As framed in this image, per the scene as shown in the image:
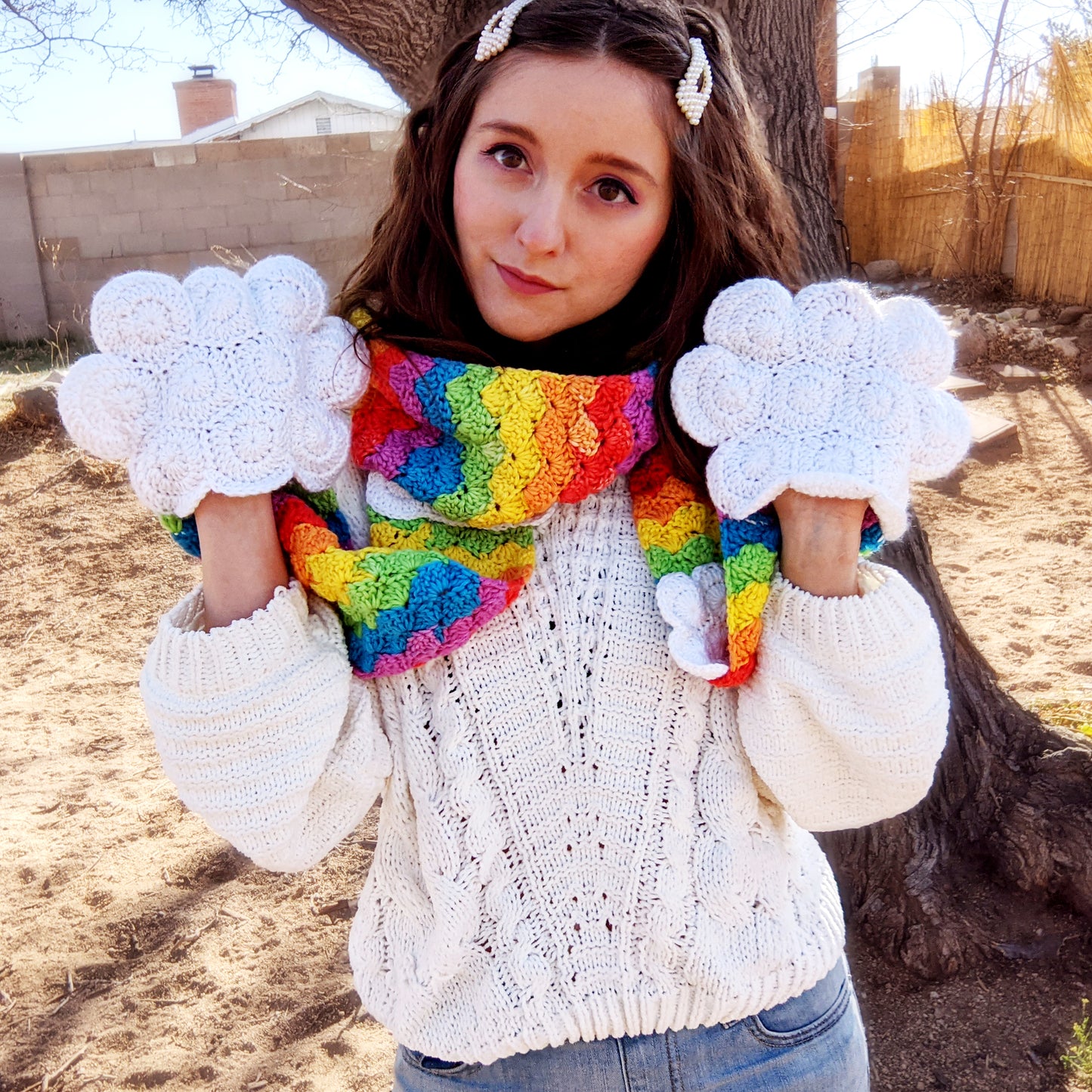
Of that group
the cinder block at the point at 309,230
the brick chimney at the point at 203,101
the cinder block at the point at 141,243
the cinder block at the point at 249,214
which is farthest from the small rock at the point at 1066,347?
the brick chimney at the point at 203,101

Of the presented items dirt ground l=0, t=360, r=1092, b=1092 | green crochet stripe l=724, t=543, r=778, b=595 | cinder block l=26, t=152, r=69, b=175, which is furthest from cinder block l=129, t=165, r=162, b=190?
green crochet stripe l=724, t=543, r=778, b=595

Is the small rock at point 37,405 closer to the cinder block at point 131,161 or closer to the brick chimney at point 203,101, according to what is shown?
the cinder block at point 131,161

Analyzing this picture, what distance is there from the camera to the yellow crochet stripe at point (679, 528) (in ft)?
3.91

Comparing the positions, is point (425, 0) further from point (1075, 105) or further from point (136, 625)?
point (1075, 105)

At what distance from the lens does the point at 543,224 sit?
111cm

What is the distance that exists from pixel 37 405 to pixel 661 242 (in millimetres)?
5657

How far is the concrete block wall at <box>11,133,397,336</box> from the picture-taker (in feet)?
29.9

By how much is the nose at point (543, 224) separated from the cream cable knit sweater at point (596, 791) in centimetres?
35

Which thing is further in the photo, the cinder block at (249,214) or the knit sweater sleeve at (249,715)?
the cinder block at (249,214)

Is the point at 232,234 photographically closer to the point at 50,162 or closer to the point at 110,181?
the point at 110,181

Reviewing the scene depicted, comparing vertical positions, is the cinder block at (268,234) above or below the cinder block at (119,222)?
below

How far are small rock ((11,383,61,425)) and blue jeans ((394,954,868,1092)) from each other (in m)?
5.70

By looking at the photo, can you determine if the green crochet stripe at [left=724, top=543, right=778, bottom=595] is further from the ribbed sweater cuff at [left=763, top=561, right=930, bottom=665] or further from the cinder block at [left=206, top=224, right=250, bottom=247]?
the cinder block at [left=206, top=224, right=250, bottom=247]

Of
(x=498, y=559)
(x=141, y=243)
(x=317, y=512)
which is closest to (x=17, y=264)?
(x=141, y=243)
